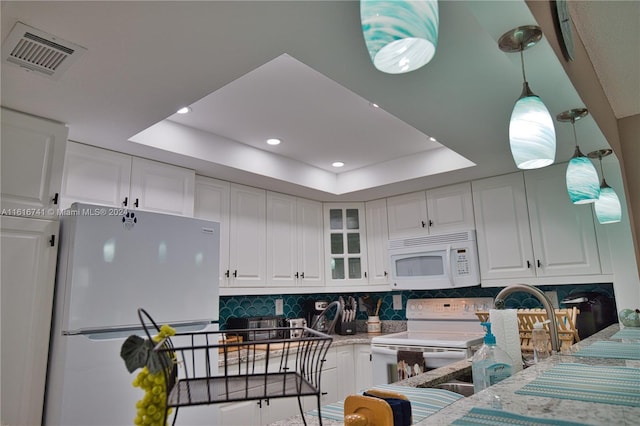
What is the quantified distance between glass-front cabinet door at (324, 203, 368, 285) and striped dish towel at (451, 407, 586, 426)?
10.4ft

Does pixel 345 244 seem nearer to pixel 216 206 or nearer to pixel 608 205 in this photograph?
pixel 216 206

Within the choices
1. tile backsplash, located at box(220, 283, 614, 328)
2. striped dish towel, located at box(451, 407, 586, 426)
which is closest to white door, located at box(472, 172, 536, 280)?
tile backsplash, located at box(220, 283, 614, 328)

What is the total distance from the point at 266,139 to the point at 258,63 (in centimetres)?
139

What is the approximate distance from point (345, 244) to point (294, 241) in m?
0.59

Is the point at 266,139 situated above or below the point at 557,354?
above

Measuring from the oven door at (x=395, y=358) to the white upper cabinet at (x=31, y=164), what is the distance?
2472 millimetres

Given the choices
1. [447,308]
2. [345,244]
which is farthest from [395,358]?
[345,244]

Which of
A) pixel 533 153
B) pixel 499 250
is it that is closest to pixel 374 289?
pixel 499 250

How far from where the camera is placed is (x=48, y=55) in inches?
60.3

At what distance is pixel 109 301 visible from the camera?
198 cm

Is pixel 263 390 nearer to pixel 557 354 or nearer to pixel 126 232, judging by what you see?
pixel 557 354

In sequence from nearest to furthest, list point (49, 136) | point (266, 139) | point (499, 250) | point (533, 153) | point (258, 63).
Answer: point (533, 153), point (258, 63), point (49, 136), point (266, 139), point (499, 250)

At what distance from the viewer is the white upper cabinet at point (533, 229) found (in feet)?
9.62

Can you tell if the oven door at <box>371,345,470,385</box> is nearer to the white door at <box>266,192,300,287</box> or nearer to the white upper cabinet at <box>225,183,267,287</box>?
the white door at <box>266,192,300,287</box>
